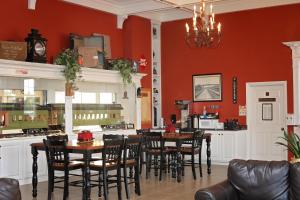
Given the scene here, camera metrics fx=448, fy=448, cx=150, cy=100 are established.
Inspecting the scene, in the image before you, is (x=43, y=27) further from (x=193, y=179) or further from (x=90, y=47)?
(x=193, y=179)

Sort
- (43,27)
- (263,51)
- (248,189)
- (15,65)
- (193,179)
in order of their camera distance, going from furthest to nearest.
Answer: (263,51) → (43,27) → (193,179) → (15,65) → (248,189)

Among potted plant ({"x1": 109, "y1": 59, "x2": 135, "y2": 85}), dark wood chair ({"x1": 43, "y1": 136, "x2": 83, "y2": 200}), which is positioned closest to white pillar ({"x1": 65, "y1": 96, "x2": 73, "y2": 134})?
potted plant ({"x1": 109, "y1": 59, "x2": 135, "y2": 85})

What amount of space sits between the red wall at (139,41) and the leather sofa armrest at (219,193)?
22.4 feet

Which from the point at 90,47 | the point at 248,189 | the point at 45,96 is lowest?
the point at 248,189

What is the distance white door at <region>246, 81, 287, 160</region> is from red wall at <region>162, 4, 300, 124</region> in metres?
0.17

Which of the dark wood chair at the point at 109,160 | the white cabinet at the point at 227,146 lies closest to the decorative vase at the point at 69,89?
the dark wood chair at the point at 109,160

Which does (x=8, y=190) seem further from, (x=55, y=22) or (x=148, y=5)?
(x=148, y=5)

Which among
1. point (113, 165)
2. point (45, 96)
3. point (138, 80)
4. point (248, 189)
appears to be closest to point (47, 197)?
point (113, 165)

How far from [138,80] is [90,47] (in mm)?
1728

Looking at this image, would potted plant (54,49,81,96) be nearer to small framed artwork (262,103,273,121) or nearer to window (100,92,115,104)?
window (100,92,115,104)

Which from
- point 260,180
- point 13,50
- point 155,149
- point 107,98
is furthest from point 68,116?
point 260,180

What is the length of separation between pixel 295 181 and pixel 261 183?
35 centimetres

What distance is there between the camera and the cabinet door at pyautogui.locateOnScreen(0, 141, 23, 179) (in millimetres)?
7941

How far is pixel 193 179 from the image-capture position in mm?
8711
